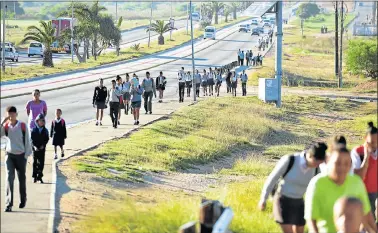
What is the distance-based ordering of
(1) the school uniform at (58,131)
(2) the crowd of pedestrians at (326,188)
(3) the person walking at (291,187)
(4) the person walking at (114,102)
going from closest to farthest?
(2) the crowd of pedestrians at (326,188) → (3) the person walking at (291,187) → (1) the school uniform at (58,131) → (4) the person walking at (114,102)

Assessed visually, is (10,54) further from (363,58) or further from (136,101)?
(136,101)

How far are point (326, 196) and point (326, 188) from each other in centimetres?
7

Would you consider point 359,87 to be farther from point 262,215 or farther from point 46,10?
point 46,10

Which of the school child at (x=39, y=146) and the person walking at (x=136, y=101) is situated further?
the person walking at (x=136, y=101)

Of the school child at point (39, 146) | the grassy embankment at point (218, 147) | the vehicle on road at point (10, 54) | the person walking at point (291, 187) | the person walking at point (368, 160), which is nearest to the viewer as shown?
the person walking at point (291, 187)

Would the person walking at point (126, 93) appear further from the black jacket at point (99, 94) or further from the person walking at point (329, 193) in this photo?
the person walking at point (329, 193)

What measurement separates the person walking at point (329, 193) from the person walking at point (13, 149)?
558cm

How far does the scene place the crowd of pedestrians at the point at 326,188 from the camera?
286 inches

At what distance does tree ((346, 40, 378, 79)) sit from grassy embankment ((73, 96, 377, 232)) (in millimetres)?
14552

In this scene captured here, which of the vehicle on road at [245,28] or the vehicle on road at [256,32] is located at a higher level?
the vehicle on road at [245,28]

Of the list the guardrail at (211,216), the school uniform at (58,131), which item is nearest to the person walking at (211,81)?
the school uniform at (58,131)

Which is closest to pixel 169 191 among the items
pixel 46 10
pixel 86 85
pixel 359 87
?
pixel 86 85

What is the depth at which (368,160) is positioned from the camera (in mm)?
10180

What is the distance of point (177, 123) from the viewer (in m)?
27.7
